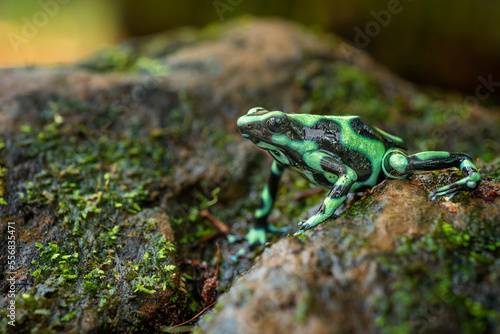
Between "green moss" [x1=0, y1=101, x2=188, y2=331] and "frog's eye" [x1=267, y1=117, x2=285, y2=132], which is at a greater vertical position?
"frog's eye" [x1=267, y1=117, x2=285, y2=132]

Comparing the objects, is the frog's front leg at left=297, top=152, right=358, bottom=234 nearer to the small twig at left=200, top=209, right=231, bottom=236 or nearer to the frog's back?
the frog's back

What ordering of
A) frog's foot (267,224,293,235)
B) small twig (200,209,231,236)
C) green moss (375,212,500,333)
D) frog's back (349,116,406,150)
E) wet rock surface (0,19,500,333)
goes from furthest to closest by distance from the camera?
small twig (200,209,231,236) → frog's foot (267,224,293,235) → frog's back (349,116,406,150) → wet rock surface (0,19,500,333) → green moss (375,212,500,333)

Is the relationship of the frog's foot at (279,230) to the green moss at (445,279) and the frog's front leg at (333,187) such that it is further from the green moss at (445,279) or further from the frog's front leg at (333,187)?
the green moss at (445,279)

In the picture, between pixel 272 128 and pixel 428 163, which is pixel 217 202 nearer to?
pixel 272 128

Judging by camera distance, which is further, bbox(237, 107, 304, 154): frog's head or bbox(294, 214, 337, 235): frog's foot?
bbox(237, 107, 304, 154): frog's head

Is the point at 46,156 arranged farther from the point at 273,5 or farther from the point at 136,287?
the point at 273,5

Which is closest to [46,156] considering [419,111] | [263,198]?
[263,198]

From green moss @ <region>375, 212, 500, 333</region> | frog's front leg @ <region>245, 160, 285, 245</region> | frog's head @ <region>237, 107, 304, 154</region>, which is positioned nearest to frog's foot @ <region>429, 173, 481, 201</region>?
green moss @ <region>375, 212, 500, 333</region>
